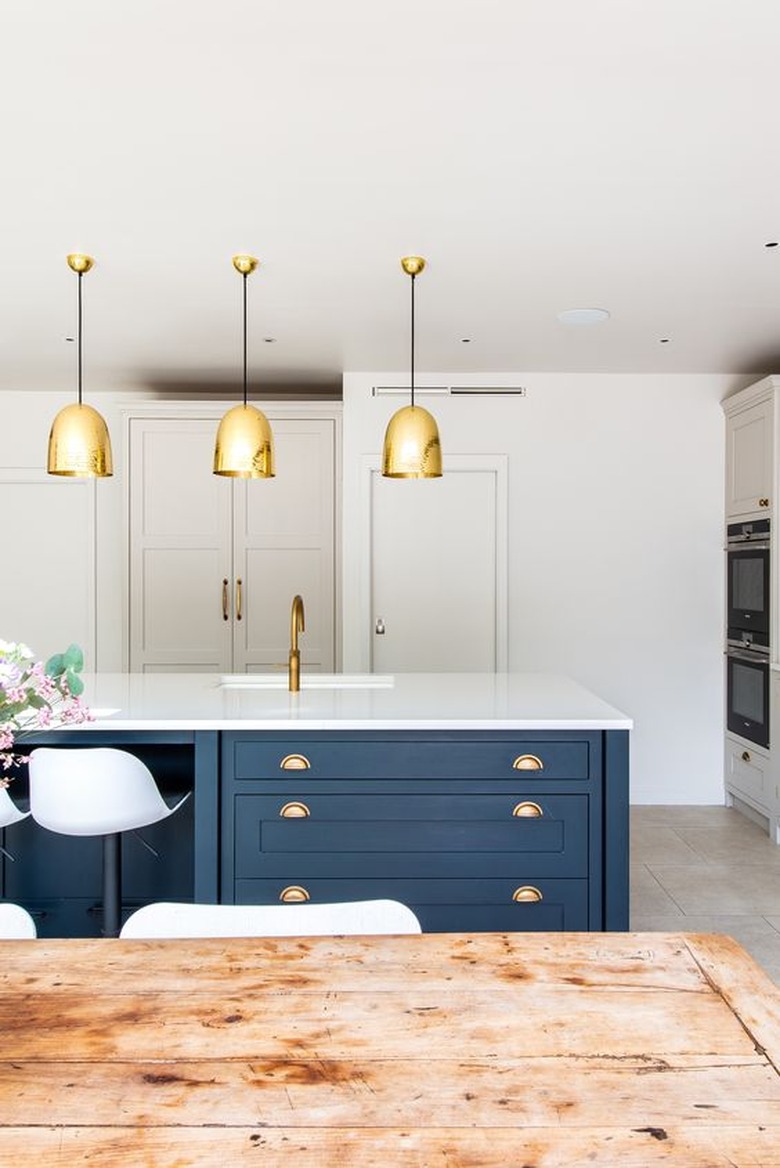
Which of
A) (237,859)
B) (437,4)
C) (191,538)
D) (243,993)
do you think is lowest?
(237,859)

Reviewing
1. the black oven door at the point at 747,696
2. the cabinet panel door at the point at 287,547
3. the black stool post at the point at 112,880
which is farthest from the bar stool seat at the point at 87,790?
the black oven door at the point at 747,696

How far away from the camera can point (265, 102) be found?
2051mm

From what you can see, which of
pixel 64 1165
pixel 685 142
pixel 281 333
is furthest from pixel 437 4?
pixel 281 333

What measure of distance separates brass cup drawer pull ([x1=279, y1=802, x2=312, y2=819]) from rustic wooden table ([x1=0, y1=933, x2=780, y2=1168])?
118cm

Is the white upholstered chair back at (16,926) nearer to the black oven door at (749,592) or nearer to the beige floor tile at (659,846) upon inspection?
the beige floor tile at (659,846)

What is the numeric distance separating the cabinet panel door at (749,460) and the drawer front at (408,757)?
2.56 m

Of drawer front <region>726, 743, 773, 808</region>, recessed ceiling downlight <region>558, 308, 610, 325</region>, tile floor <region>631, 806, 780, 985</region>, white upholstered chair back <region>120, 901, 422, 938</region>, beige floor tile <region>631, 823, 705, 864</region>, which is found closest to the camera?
white upholstered chair back <region>120, 901, 422, 938</region>

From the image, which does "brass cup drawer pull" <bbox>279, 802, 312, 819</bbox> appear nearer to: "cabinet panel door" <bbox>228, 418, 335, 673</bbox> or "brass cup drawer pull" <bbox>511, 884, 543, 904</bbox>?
"brass cup drawer pull" <bbox>511, 884, 543, 904</bbox>

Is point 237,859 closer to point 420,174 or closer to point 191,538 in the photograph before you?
point 420,174

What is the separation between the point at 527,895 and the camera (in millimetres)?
2373

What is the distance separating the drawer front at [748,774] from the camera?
14.1 feet

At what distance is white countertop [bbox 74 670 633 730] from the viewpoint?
2.37 metres

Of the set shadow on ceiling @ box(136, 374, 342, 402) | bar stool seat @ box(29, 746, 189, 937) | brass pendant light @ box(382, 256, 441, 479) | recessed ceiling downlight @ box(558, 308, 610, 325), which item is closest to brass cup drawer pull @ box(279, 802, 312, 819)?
bar stool seat @ box(29, 746, 189, 937)

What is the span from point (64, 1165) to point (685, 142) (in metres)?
2.55
